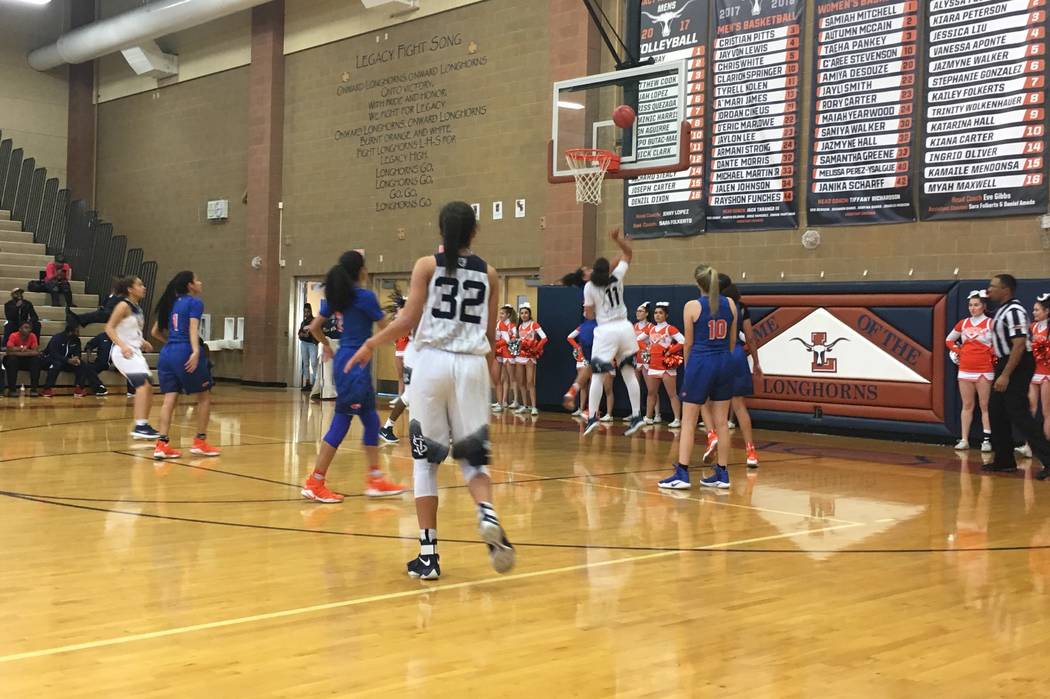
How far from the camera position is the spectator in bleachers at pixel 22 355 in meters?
18.1

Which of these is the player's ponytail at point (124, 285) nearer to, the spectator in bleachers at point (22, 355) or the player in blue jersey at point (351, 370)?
the player in blue jersey at point (351, 370)

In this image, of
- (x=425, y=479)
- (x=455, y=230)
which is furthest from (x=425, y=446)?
(x=455, y=230)

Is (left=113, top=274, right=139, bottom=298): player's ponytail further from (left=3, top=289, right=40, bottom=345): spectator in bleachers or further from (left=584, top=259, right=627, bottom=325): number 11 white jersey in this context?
(left=3, top=289, right=40, bottom=345): spectator in bleachers

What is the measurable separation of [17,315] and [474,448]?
15.9 metres

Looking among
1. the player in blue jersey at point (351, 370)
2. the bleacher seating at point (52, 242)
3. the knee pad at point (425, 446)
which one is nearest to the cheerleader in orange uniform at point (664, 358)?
the player in blue jersey at point (351, 370)

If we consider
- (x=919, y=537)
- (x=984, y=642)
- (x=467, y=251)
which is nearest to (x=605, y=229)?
(x=919, y=537)

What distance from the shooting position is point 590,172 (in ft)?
46.5

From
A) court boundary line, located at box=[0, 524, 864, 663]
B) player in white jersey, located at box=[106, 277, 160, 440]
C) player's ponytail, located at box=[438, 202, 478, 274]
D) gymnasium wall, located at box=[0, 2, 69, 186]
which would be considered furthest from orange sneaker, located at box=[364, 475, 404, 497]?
gymnasium wall, located at box=[0, 2, 69, 186]

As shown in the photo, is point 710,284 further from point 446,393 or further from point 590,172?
point 590,172

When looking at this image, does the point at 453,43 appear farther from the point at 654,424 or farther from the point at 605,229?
the point at 654,424

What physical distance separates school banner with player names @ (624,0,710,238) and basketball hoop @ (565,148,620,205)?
166cm

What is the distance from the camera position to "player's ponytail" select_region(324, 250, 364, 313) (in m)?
7.34

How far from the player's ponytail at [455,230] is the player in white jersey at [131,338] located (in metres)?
6.28

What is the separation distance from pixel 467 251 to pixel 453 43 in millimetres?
14746
